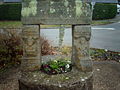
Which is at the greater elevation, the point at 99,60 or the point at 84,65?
the point at 84,65

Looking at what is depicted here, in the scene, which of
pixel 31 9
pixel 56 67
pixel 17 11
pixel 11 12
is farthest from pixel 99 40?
pixel 11 12

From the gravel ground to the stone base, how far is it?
1.07 meters

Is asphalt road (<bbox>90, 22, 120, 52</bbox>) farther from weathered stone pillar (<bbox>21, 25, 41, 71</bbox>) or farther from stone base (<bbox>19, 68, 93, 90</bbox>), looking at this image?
weathered stone pillar (<bbox>21, 25, 41, 71</bbox>)

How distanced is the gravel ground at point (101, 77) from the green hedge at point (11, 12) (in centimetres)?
1593

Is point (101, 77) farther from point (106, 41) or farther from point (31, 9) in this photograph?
point (106, 41)

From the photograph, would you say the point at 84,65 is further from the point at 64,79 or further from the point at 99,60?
the point at 99,60

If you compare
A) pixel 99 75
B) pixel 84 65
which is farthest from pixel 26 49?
pixel 99 75

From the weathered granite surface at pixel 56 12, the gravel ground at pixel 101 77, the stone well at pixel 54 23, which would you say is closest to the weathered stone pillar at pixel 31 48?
the stone well at pixel 54 23

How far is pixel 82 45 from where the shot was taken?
367cm

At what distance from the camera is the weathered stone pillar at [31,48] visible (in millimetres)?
3527

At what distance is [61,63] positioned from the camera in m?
3.84

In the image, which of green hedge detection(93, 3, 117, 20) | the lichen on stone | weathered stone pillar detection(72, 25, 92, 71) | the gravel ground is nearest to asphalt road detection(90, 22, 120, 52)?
the gravel ground

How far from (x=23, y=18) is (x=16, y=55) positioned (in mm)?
2851

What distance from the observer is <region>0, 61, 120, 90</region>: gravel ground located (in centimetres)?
461
